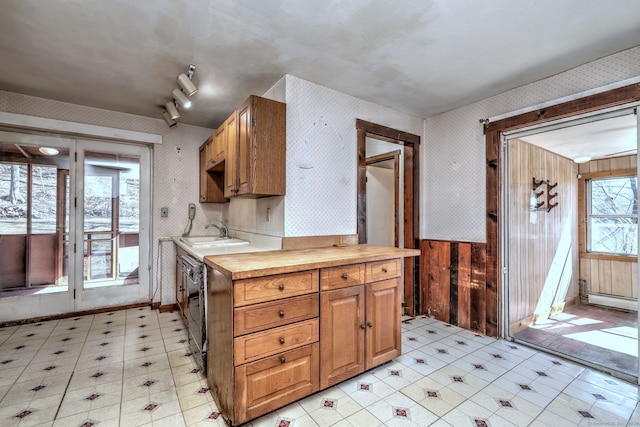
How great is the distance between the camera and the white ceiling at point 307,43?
1.73 metres

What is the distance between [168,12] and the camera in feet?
5.75

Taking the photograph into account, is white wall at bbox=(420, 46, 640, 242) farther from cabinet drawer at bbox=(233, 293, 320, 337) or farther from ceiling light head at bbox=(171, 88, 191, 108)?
ceiling light head at bbox=(171, 88, 191, 108)

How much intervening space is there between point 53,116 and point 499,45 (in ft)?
15.0

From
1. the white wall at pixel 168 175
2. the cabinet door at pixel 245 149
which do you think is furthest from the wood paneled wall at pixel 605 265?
the white wall at pixel 168 175

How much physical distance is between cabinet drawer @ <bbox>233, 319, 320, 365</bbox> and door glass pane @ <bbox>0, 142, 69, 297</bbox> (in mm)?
3286

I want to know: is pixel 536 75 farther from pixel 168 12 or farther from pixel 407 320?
pixel 168 12

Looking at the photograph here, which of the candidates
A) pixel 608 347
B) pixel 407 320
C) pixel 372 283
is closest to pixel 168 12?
pixel 372 283

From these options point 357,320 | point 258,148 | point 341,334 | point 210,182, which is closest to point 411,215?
point 357,320

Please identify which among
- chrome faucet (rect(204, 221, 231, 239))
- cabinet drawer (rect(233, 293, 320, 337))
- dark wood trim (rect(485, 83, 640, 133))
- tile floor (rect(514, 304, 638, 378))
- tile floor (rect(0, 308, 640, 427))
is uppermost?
dark wood trim (rect(485, 83, 640, 133))

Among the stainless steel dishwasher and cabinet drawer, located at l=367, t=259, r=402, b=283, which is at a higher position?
cabinet drawer, located at l=367, t=259, r=402, b=283

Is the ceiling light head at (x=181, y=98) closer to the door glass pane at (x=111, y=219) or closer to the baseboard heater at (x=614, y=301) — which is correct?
the door glass pane at (x=111, y=219)

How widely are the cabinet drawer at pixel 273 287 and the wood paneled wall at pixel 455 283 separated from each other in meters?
2.11

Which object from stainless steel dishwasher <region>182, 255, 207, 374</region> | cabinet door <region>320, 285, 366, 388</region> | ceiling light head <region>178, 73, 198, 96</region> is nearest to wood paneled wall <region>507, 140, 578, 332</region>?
cabinet door <region>320, 285, 366, 388</region>

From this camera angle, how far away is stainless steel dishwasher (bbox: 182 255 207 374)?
6.75ft
